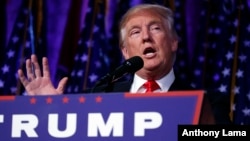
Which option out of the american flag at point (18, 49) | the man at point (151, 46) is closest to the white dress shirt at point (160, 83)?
the man at point (151, 46)

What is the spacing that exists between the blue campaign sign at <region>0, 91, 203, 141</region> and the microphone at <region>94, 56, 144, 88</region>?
0.30 m

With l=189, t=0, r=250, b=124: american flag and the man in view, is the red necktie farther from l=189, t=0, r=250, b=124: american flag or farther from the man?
l=189, t=0, r=250, b=124: american flag

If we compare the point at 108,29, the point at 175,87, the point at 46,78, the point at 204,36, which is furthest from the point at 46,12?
the point at 46,78

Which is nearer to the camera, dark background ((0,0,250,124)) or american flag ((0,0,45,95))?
dark background ((0,0,250,124))

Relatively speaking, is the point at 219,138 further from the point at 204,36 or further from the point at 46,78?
the point at 204,36

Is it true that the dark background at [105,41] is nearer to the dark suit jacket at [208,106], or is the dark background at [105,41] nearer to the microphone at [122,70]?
the dark suit jacket at [208,106]

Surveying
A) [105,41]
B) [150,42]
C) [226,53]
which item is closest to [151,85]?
[150,42]

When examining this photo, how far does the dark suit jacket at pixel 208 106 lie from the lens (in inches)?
32.8

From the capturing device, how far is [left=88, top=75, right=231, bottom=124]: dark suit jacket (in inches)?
32.8

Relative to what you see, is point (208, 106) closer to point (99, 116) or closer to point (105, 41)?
point (99, 116)

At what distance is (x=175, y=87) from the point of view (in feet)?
5.77

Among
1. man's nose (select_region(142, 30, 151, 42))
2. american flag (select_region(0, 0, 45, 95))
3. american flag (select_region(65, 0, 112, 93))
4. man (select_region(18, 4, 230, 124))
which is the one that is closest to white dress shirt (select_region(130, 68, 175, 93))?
man (select_region(18, 4, 230, 124))

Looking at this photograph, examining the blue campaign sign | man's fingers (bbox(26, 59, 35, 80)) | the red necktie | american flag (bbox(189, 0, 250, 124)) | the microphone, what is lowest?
the blue campaign sign

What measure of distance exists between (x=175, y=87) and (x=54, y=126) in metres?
0.93
